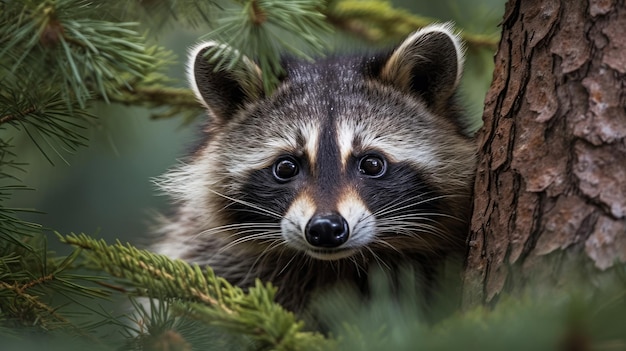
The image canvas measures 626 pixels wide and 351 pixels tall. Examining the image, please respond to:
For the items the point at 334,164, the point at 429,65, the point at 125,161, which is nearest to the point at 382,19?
the point at 429,65

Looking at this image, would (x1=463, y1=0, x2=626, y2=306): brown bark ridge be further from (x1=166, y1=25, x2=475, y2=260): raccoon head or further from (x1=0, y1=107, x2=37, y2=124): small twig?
(x1=0, y1=107, x2=37, y2=124): small twig

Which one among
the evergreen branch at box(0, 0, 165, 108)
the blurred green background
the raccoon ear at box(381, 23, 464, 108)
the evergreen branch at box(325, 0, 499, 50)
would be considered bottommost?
the blurred green background

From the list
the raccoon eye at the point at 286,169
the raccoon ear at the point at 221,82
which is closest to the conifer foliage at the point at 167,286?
the raccoon ear at the point at 221,82

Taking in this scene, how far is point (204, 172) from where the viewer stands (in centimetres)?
375

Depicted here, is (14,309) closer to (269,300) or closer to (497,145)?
(269,300)

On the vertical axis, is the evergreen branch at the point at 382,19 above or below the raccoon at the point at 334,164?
above

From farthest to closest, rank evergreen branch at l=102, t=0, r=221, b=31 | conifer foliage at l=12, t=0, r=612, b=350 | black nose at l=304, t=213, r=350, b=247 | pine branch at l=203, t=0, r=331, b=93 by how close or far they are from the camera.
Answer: black nose at l=304, t=213, r=350, b=247 → evergreen branch at l=102, t=0, r=221, b=31 → pine branch at l=203, t=0, r=331, b=93 → conifer foliage at l=12, t=0, r=612, b=350

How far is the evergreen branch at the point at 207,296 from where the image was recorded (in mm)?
1922

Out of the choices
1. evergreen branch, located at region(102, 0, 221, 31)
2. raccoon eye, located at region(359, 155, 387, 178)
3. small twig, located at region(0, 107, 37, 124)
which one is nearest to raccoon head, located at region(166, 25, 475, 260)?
raccoon eye, located at region(359, 155, 387, 178)

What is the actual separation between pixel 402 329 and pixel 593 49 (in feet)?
3.60

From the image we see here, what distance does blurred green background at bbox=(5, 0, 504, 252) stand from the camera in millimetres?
4266

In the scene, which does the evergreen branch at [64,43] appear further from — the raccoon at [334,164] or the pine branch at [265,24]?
the raccoon at [334,164]

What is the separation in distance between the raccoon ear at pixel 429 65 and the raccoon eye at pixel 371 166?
0.44 m

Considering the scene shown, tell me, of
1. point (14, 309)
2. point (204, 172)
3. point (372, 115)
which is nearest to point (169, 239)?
point (204, 172)
